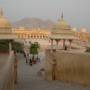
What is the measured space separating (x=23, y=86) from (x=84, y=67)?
8.15 ft

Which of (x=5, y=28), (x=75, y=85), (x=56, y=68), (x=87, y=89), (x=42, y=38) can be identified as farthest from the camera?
(x=42, y=38)

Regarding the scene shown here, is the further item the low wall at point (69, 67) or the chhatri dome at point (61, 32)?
the chhatri dome at point (61, 32)

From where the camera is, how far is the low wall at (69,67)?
14.1m

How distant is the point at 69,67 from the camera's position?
14891 millimetres

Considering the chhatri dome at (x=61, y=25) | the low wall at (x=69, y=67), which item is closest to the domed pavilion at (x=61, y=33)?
the chhatri dome at (x=61, y=25)

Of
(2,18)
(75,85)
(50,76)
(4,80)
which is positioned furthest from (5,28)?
(4,80)

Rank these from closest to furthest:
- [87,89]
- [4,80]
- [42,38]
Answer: [4,80] → [87,89] → [42,38]

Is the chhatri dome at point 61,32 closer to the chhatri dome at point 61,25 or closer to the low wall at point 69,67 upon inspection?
the chhatri dome at point 61,25

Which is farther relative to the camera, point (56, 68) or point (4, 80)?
point (56, 68)

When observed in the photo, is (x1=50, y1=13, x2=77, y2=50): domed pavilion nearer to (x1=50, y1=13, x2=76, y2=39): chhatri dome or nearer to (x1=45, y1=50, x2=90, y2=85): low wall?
(x1=50, y1=13, x2=76, y2=39): chhatri dome

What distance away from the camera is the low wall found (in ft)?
46.2

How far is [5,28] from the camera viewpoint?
31359 millimetres

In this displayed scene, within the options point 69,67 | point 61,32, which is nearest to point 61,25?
point 61,32

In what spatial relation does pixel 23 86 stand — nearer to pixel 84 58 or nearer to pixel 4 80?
pixel 84 58
